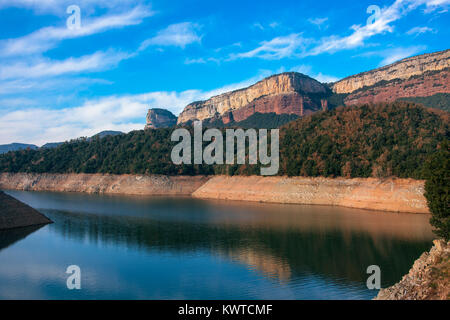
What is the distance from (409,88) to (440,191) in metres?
107

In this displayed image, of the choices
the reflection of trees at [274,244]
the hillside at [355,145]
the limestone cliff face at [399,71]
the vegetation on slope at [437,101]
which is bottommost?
the reflection of trees at [274,244]

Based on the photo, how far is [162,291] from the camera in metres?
20.2

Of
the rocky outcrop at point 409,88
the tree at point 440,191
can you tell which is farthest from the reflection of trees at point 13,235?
the rocky outcrop at point 409,88

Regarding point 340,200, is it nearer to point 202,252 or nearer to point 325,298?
point 202,252

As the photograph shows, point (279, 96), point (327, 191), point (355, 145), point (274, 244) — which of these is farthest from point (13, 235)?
point (279, 96)

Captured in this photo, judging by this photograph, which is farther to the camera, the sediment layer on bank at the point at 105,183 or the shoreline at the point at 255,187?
the sediment layer on bank at the point at 105,183

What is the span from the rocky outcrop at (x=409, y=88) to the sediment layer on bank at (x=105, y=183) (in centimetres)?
6993

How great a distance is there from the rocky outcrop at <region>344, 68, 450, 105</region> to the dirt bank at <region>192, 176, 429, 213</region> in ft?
221

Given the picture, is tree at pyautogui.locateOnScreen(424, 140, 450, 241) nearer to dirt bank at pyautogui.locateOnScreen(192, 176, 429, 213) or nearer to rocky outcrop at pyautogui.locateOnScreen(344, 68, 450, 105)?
dirt bank at pyautogui.locateOnScreen(192, 176, 429, 213)

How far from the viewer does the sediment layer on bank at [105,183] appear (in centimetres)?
9025

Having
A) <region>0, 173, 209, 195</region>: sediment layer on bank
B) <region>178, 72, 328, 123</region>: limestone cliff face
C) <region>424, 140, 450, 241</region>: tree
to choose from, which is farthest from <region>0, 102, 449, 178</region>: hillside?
<region>178, 72, 328, 123</region>: limestone cliff face

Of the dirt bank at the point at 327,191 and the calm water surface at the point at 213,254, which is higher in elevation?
the dirt bank at the point at 327,191

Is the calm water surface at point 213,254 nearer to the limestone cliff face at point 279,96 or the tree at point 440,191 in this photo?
the tree at point 440,191

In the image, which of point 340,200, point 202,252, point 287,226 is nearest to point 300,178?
point 340,200
